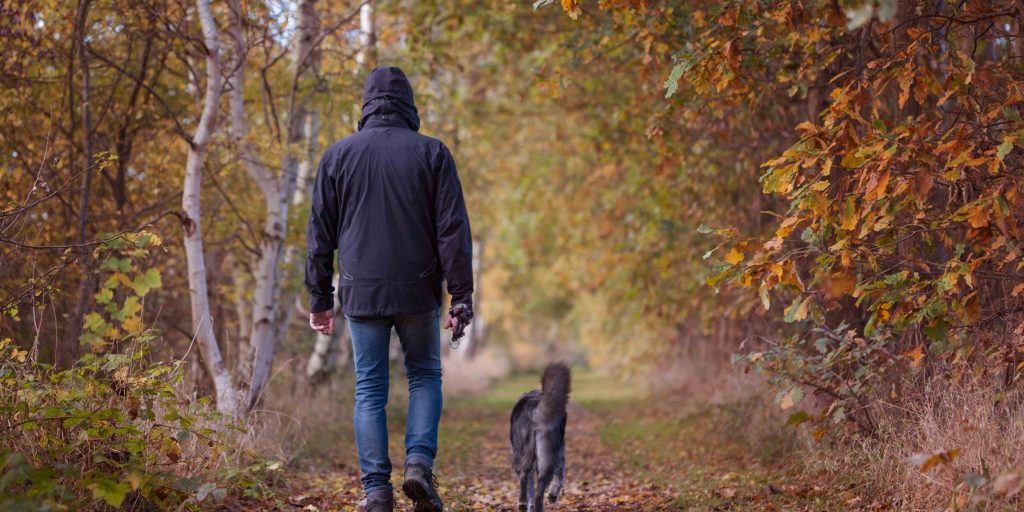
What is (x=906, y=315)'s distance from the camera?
190 inches

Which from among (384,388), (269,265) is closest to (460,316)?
(384,388)

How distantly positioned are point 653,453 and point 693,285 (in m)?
2.93

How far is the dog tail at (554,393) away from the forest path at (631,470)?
2.61 ft

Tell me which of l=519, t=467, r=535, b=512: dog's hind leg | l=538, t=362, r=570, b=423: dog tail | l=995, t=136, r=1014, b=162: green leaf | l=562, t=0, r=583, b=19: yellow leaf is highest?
l=562, t=0, r=583, b=19: yellow leaf

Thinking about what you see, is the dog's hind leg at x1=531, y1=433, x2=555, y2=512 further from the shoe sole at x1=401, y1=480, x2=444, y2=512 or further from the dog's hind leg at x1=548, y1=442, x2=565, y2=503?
the shoe sole at x1=401, y1=480, x2=444, y2=512

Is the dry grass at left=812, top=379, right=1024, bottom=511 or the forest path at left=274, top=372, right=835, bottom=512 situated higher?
the dry grass at left=812, top=379, right=1024, bottom=511

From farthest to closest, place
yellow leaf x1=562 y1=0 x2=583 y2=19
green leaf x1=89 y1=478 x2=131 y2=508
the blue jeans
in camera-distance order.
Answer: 1. yellow leaf x1=562 y1=0 x2=583 y2=19
2. the blue jeans
3. green leaf x1=89 y1=478 x2=131 y2=508

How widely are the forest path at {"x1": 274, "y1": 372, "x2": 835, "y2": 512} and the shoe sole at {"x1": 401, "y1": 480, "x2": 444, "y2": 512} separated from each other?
1139mm

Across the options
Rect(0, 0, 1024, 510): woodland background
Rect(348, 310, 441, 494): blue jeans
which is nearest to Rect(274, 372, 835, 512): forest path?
Rect(0, 0, 1024, 510): woodland background

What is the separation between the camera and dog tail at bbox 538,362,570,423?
5.08 metres

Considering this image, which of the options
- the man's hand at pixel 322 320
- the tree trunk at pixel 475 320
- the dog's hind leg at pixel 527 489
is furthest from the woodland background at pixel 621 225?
the tree trunk at pixel 475 320

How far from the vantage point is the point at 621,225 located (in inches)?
592

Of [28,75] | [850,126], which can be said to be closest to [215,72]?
[28,75]

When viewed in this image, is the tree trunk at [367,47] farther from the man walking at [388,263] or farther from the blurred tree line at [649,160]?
the man walking at [388,263]
